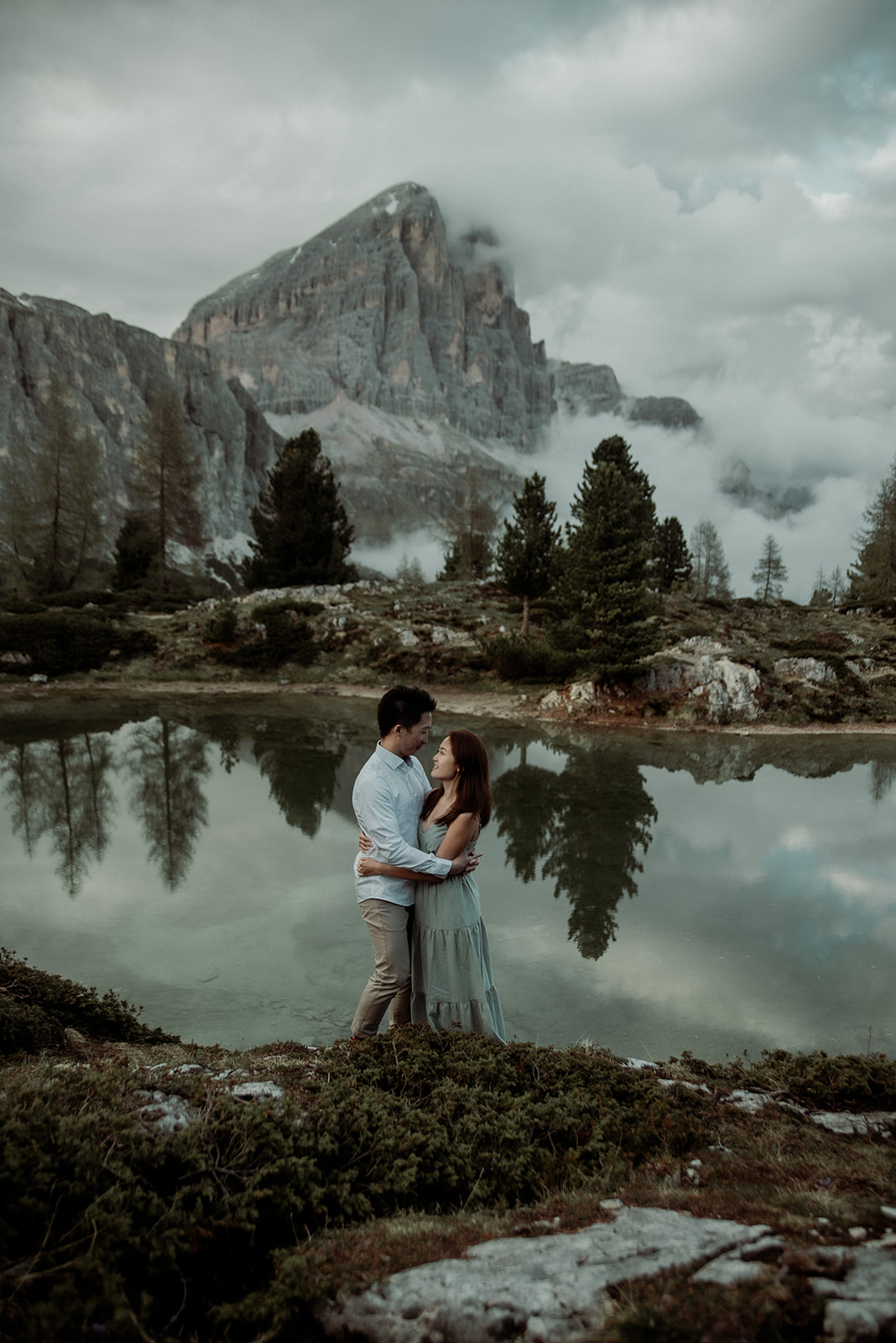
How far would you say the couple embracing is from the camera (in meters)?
4.50

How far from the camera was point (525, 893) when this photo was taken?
8750 mm

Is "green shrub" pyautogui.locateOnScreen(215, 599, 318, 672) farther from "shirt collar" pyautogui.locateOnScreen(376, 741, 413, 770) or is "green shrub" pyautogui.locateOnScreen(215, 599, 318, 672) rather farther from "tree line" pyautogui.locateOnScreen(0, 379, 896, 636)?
"shirt collar" pyautogui.locateOnScreen(376, 741, 413, 770)

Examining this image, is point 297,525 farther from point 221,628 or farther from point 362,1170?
point 362,1170

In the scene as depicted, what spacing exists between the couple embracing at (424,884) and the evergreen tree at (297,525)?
3613 cm

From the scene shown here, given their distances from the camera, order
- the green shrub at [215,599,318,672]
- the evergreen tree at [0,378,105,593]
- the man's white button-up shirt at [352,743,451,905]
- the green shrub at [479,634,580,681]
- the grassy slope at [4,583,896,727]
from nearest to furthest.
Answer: the man's white button-up shirt at [352,743,451,905], the grassy slope at [4,583,896,727], the green shrub at [479,634,580,681], the green shrub at [215,599,318,672], the evergreen tree at [0,378,105,593]

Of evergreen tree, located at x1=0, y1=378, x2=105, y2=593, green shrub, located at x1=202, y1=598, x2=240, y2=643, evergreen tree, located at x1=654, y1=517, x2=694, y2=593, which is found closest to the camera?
green shrub, located at x1=202, y1=598, x2=240, y2=643

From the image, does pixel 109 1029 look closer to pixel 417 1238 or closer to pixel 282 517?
pixel 417 1238

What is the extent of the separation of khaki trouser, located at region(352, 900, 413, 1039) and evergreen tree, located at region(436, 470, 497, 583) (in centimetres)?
4757

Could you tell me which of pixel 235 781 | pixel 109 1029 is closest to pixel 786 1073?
pixel 109 1029

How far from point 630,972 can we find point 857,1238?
4793 mm

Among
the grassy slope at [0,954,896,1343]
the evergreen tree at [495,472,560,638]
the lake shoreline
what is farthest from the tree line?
the grassy slope at [0,954,896,1343]

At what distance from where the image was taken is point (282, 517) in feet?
130

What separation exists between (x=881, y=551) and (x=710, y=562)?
30.4 meters

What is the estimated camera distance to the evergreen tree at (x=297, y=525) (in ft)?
128
